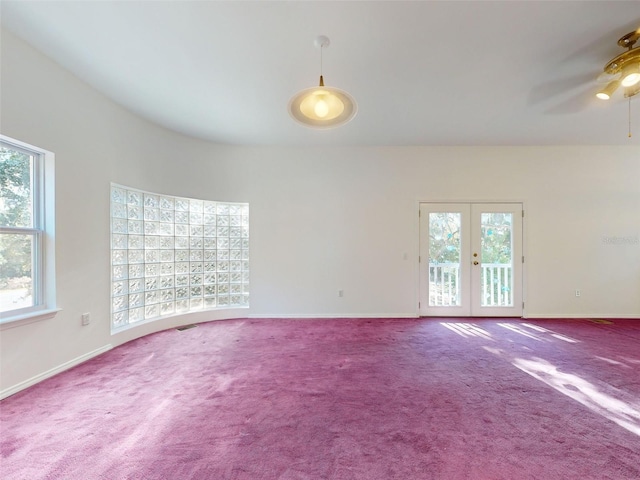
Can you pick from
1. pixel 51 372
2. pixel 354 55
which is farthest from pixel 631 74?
pixel 51 372

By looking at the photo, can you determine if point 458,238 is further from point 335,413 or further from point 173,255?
point 173,255

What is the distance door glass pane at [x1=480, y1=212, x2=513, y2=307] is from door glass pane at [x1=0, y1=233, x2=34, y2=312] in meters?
5.51

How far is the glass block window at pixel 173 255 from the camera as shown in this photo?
10.3 ft

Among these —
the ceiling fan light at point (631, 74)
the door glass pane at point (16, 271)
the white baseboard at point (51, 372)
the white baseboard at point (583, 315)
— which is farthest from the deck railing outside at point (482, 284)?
A: the door glass pane at point (16, 271)

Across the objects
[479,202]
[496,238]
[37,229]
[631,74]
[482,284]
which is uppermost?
[631,74]

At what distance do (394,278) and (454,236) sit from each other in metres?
1.19

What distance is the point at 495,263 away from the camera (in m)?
4.14

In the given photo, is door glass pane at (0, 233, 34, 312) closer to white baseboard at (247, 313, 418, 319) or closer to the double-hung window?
the double-hung window

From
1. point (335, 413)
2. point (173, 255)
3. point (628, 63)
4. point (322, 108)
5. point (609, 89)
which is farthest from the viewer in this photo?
point (173, 255)

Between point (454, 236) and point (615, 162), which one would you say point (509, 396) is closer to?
point (454, 236)

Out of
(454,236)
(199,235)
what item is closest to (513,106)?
(454,236)

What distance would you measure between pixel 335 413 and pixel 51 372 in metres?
2.55

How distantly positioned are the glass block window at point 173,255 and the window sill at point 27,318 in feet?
2.32

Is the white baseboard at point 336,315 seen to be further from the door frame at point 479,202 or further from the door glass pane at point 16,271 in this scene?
the door glass pane at point 16,271
